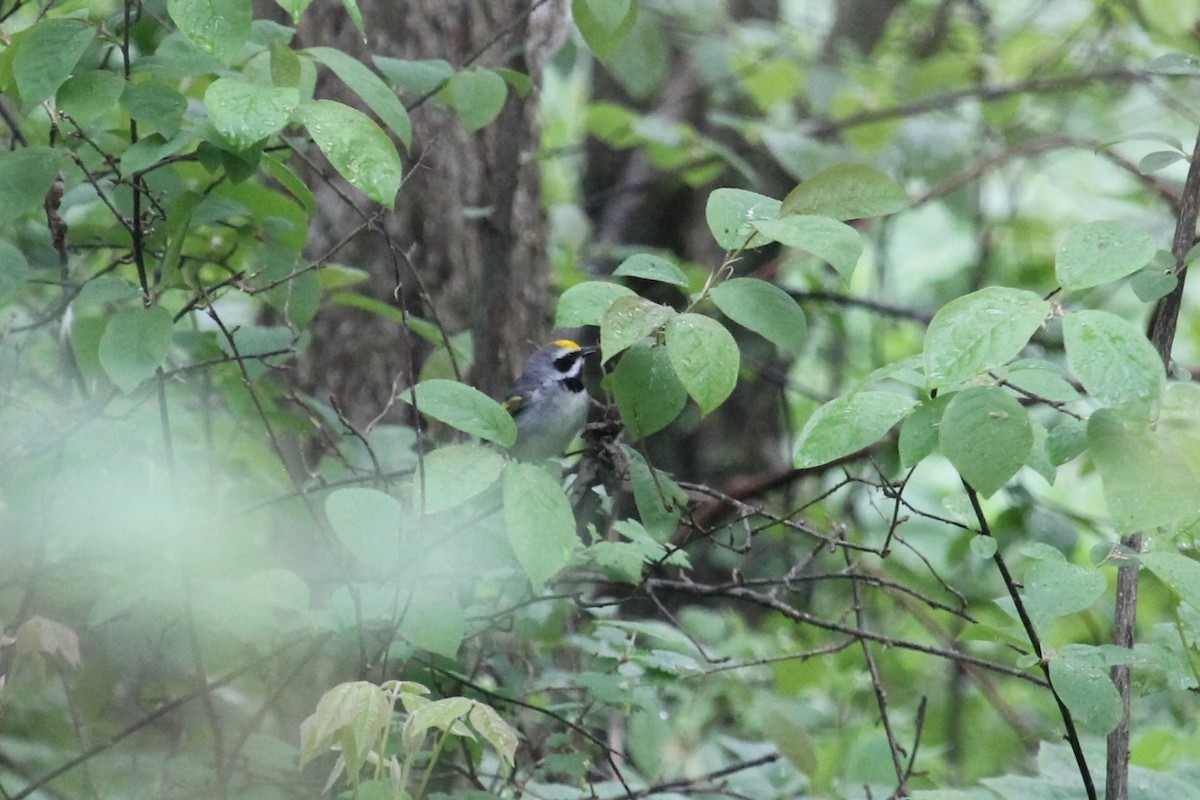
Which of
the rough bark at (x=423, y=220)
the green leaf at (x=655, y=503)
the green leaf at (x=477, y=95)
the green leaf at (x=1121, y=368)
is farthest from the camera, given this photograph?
the rough bark at (x=423, y=220)

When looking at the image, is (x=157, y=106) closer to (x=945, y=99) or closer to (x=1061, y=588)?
(x=1061, y=588)

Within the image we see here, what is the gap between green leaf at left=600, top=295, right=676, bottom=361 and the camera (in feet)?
5.05

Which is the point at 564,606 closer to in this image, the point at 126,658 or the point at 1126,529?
the point at 126,658

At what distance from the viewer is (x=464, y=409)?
5.56 ft

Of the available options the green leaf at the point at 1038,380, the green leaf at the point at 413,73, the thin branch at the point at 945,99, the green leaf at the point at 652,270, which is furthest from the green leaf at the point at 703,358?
the thin branch at the point at 945,99

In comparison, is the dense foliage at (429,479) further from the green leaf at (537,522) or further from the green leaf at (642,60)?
the green leaf at (642,60)

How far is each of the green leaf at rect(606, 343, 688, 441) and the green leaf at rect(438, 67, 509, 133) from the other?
2.61ft

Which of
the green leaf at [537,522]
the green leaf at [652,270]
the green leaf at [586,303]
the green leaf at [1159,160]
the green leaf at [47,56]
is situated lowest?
the green leaf at [537,522]

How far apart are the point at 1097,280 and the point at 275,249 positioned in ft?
5.31

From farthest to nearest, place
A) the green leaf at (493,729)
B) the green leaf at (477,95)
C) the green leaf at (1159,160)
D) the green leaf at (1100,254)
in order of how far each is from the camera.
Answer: the green leaf at (477,95), the green leaf at (1159,160), the green leaf at (493,729), the green leaf at (1100,254)

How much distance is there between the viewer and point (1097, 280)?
4.68 feet

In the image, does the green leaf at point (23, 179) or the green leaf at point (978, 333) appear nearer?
the green leaf at point (978, 333)

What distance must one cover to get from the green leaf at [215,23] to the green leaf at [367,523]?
0.67 metres

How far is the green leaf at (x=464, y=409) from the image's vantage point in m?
1.67
